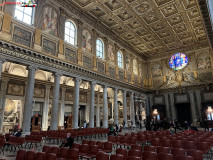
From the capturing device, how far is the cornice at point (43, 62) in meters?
11.3

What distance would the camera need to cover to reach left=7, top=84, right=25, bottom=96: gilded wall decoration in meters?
15.4

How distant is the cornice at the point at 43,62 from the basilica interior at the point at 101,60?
7 centimetres

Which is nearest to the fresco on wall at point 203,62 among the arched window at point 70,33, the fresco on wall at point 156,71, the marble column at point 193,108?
the marble column at point 193,108

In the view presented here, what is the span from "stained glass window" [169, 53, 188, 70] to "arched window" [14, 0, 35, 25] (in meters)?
22.7

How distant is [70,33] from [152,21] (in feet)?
34.6

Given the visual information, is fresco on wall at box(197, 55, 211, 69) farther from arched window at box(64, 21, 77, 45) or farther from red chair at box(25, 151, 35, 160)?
red chair at box(25, 151, 35, 160)

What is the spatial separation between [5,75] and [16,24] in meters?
5.47

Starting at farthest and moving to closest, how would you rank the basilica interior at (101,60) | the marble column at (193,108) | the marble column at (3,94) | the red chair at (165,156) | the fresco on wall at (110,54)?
the marble column at (193,108) < the fresco on wall at (110,54) < the marble column at (3,94) < the basilica interior at (101,60) < the red chair at (165,156)

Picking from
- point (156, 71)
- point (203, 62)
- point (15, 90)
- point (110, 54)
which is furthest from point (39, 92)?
point (203, 62)

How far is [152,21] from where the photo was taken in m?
20.7

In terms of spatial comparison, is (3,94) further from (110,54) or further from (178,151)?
(178,151)

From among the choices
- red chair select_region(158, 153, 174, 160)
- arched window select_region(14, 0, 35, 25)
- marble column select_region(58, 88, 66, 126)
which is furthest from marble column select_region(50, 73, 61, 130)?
red chair select_region(158, 153, 174, 160)

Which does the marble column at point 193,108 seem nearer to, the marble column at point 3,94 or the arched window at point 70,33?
the arched window at point 70,33

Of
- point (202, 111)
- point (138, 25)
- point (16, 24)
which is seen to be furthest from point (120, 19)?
point (202, 111)
